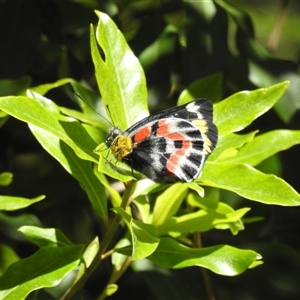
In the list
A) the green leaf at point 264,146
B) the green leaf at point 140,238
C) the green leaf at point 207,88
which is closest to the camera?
the green leaf at point 140,238

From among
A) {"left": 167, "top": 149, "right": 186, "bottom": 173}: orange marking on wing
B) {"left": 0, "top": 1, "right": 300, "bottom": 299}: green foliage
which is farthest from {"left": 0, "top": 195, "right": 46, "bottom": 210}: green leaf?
{"left": 167, "top": 149, "right": 186, "bottom": 173}: orange marking on wing

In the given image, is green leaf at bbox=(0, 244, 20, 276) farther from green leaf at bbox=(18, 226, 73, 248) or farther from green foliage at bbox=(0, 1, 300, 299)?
green leaf at bbox=(18, 226, 73, 248)

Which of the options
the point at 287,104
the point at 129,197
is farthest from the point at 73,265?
the point at 287,104

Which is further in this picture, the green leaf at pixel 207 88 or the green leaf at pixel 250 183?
the green leaf at pixel 207 88

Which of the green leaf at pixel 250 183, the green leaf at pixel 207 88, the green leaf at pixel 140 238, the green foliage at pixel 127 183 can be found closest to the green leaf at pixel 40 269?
the green foliage at pixel 127 183

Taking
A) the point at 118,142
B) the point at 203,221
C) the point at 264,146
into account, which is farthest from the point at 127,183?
the point at 264,146

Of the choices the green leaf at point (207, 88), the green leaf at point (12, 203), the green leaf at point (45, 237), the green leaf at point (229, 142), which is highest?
the green leaf at point (229, 142)

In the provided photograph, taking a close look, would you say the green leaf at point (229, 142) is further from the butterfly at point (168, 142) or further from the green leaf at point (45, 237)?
the green leaf at point (45, 237)
